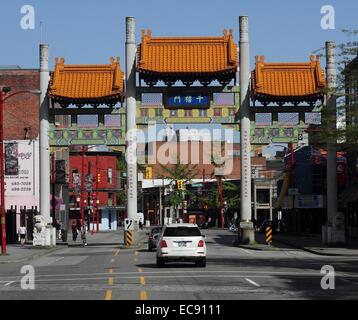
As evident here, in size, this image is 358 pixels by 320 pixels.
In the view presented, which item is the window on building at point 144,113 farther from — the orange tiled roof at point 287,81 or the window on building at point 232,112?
the orange tiled roof at point 287,81

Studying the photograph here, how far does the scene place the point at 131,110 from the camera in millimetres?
56406

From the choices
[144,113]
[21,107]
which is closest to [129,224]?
[144,113]

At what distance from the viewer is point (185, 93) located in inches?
2213

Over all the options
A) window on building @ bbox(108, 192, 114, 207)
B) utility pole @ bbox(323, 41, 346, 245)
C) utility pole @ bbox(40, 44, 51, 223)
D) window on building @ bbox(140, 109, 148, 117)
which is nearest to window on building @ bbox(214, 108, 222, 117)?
window on building @ bbox(140, 109, 148, 117)

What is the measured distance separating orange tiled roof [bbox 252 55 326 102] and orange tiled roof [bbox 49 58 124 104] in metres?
9.17

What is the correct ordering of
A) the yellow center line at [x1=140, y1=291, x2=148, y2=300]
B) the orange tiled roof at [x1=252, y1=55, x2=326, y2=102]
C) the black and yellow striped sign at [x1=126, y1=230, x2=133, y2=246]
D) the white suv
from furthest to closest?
the black and yellow striped sign at [x1=126, y1=230, x2=133, y2=246], the orange tiled roof at [x1=252, y1=55, x2=326, y2=102], the white suv, the yellow center line at [x1=140, y1=291, x2=148, y2=300]

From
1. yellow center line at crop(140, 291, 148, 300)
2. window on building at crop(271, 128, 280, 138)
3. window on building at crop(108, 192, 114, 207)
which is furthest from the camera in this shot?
window on building at crop(108, 192, 114, 207)

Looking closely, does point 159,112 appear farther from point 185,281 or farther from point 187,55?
point 185,281

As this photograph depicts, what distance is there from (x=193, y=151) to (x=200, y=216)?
48.2 metres

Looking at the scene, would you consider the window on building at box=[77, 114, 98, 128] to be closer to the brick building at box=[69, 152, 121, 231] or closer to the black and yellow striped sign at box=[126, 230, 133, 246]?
the black and yellow striped sign at box=[126, 230, 133, 246]

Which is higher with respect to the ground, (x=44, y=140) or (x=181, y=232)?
(x=44, y=140)

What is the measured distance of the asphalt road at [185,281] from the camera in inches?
841

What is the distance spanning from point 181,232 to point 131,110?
23.7 meters

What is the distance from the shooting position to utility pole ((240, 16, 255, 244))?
183ft
